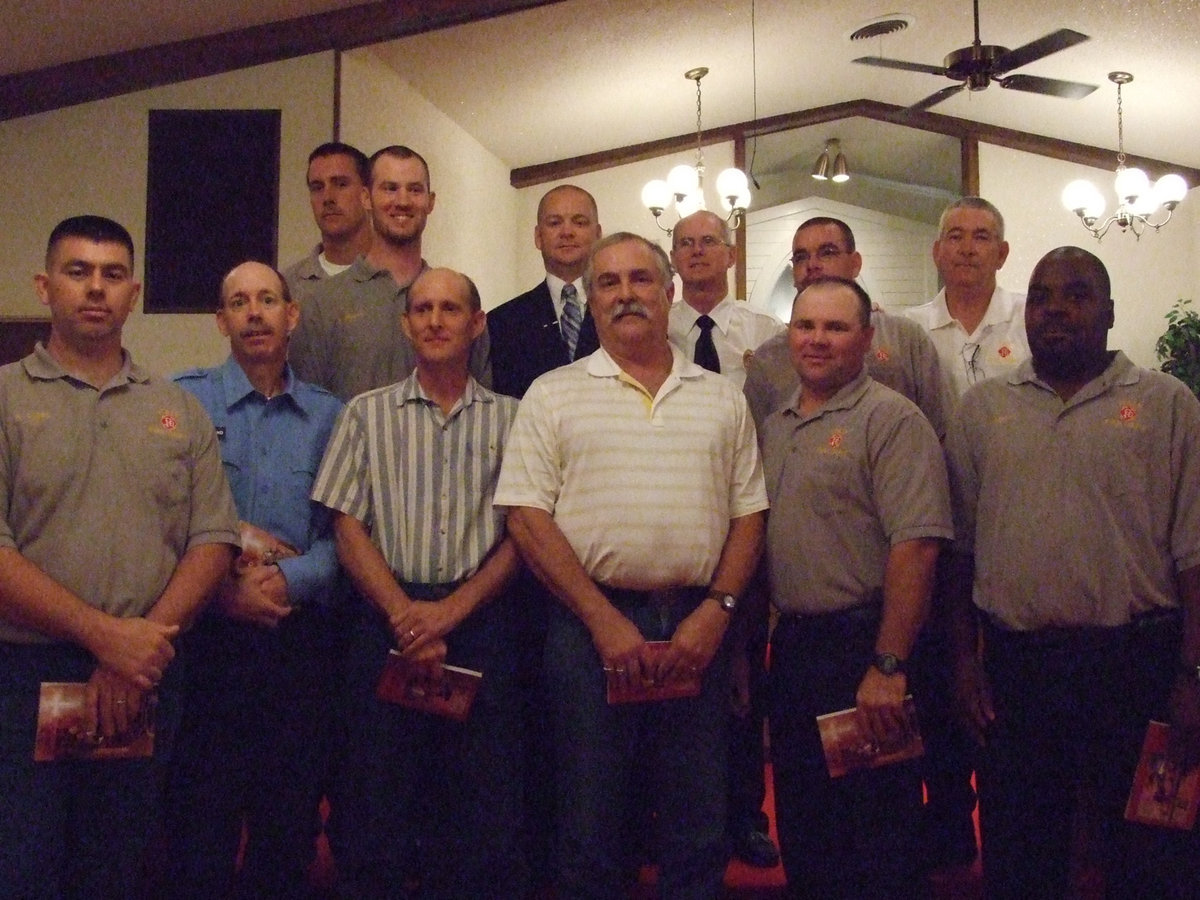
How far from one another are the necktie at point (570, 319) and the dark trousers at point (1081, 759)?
1447 mm

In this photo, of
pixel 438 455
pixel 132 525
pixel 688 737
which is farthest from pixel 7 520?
pixel 688 737

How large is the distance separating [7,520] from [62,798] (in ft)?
1.83

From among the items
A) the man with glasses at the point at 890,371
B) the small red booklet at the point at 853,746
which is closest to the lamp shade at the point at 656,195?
the man with glasses at the point at 890,371

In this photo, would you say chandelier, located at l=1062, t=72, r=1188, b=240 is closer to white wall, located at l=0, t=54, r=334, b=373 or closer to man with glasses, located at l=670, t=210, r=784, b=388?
man with glasses, located at l=670, t=210, r=784, b=388

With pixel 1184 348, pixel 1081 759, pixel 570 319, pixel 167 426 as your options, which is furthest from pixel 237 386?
pixel 1184 348

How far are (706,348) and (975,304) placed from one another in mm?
881

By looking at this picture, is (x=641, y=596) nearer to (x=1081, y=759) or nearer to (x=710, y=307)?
(x=1081, y=759)

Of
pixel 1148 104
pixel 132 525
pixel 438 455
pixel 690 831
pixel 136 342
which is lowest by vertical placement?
pixel 690 831

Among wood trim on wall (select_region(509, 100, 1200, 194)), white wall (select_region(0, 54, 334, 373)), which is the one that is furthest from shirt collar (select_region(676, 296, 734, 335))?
wood trim on wall (select_region(509, 100, 1200, 194))

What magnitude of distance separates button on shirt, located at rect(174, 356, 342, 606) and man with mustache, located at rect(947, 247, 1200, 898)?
1547 mm

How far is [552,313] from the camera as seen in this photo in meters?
3.07

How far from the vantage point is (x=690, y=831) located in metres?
2.26

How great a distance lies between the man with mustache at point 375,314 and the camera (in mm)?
2939

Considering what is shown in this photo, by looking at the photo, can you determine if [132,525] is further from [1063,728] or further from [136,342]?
[136,342]
